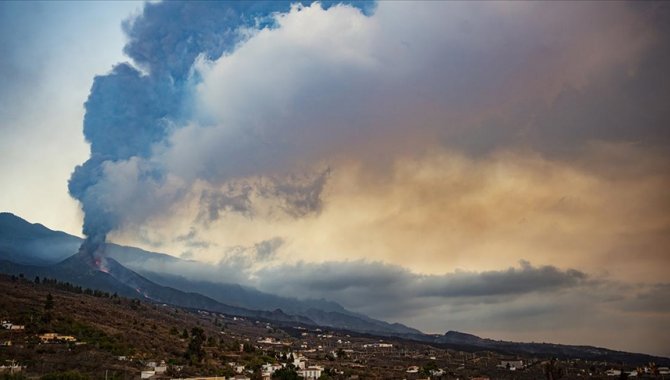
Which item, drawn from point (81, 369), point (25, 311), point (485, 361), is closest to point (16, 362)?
point (81, 369)

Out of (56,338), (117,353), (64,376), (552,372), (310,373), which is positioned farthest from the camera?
(310,373)

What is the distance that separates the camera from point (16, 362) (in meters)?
63.5

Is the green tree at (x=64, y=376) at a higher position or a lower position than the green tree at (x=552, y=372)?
lower

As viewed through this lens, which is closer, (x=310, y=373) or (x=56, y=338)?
(x=56, y=338)

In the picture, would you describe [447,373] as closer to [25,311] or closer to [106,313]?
[106,313]

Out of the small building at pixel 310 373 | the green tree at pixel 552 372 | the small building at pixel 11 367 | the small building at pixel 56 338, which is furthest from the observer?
the small building at pixel 310 373

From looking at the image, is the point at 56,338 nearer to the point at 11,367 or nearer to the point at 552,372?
the point at 11,367

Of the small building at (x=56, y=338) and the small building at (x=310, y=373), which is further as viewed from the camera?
the small building at (x=310, y=373)

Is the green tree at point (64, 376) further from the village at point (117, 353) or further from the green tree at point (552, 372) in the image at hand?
the green tree at point (552, 372)

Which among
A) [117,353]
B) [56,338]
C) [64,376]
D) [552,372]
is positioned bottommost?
[64,376]

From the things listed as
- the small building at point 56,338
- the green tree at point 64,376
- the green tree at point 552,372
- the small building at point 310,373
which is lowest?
the small building at point 310,373

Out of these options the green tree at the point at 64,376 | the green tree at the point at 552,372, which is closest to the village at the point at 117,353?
the green tree at the point at 552,372

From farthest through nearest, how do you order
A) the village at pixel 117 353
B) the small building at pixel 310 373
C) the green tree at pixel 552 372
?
the small building at pixel 310 373 → the green tree at pixel 552 372 → the village at pixel 117 353

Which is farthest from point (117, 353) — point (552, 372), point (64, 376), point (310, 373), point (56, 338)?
point (552, 372)
